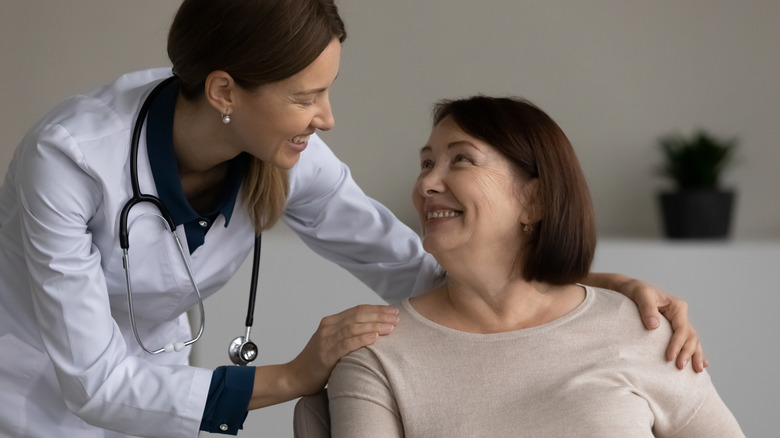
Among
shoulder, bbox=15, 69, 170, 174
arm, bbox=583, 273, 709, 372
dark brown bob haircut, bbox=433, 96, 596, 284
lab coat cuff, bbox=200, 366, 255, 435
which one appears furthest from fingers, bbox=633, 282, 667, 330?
shoulder, bbox=15, 69, 170, 174

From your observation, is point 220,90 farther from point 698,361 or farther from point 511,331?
point 698,361

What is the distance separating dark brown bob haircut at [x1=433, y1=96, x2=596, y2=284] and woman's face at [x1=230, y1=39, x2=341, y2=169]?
26 centimetres

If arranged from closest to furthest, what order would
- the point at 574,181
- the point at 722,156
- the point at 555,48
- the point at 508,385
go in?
the point at 508,385 < the point at 574,181 < the point at 722,156 < the point at 555,48

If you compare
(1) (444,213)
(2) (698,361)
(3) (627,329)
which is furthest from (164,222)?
(2) (698,361)

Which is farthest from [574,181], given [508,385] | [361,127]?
[361,127]

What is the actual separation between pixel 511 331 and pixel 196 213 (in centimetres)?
57

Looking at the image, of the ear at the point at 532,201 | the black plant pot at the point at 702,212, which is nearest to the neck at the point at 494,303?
the ear at the point at 532,201

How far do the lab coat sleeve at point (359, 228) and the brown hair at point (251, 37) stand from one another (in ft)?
1.15

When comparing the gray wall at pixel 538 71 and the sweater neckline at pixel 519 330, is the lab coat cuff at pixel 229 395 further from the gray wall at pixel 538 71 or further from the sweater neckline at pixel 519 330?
the gray wall at pixel 538 71

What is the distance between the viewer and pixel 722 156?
2.79 m

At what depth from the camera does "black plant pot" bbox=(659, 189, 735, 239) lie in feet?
9.11

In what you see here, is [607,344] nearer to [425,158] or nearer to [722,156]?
[425,158]

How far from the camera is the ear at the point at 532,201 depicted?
1.44 meters

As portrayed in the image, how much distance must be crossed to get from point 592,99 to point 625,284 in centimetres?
165
